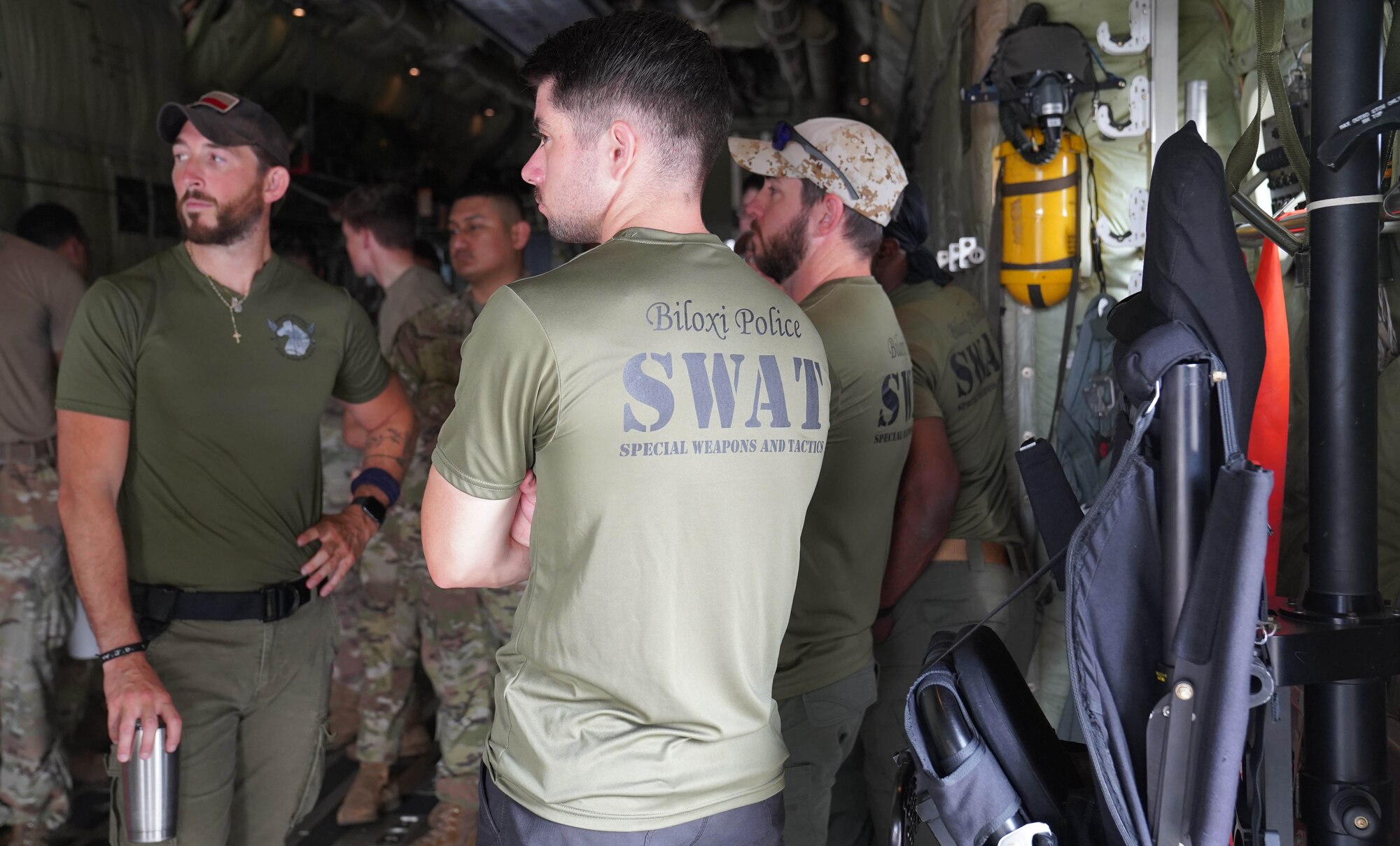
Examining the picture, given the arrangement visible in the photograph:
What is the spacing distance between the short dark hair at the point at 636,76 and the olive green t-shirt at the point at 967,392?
124 cm

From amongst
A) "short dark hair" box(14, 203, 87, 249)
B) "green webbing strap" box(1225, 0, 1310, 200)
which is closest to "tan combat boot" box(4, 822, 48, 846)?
"short dark hair" box(14, 203, 87, 249)

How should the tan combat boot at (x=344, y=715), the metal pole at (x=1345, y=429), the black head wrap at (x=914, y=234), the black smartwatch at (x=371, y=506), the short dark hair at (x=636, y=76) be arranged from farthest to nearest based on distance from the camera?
the tan combat boot at (x=344, y=715), the black head wrap at (x=914, y=234), the black smartwatch at (x=371, y=506), the short dark hair at (x=636, y=76), the metal pole at (x=1345, y=429)

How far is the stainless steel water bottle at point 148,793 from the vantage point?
6.13 ft

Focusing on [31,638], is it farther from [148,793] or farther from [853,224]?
[853,224]

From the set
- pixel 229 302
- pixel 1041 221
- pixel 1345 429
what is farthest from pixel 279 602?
pixel 1041 221

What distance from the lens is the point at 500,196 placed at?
371 cm

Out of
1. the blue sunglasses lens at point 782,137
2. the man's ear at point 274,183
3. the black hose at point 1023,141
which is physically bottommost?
the man's ear at point 274,183

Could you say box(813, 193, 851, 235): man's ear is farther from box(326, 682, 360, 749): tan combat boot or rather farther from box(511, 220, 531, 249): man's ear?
box(326, 682, 360, 749): tan combat boot

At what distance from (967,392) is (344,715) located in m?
2.82

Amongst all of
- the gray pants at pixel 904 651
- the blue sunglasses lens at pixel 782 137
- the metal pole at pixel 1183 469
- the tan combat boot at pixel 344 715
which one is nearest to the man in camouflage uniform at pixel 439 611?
the tan combat boot at pixel 344 715

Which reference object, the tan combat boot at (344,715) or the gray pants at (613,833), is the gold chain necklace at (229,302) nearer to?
the gray pants at (613,833)

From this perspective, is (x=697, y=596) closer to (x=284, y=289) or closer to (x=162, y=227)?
(x=284, y=289)

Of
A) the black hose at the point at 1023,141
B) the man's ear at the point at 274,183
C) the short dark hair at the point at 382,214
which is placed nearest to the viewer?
the man's ear at the point at 274,183

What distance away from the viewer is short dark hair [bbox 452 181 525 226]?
3.69m
